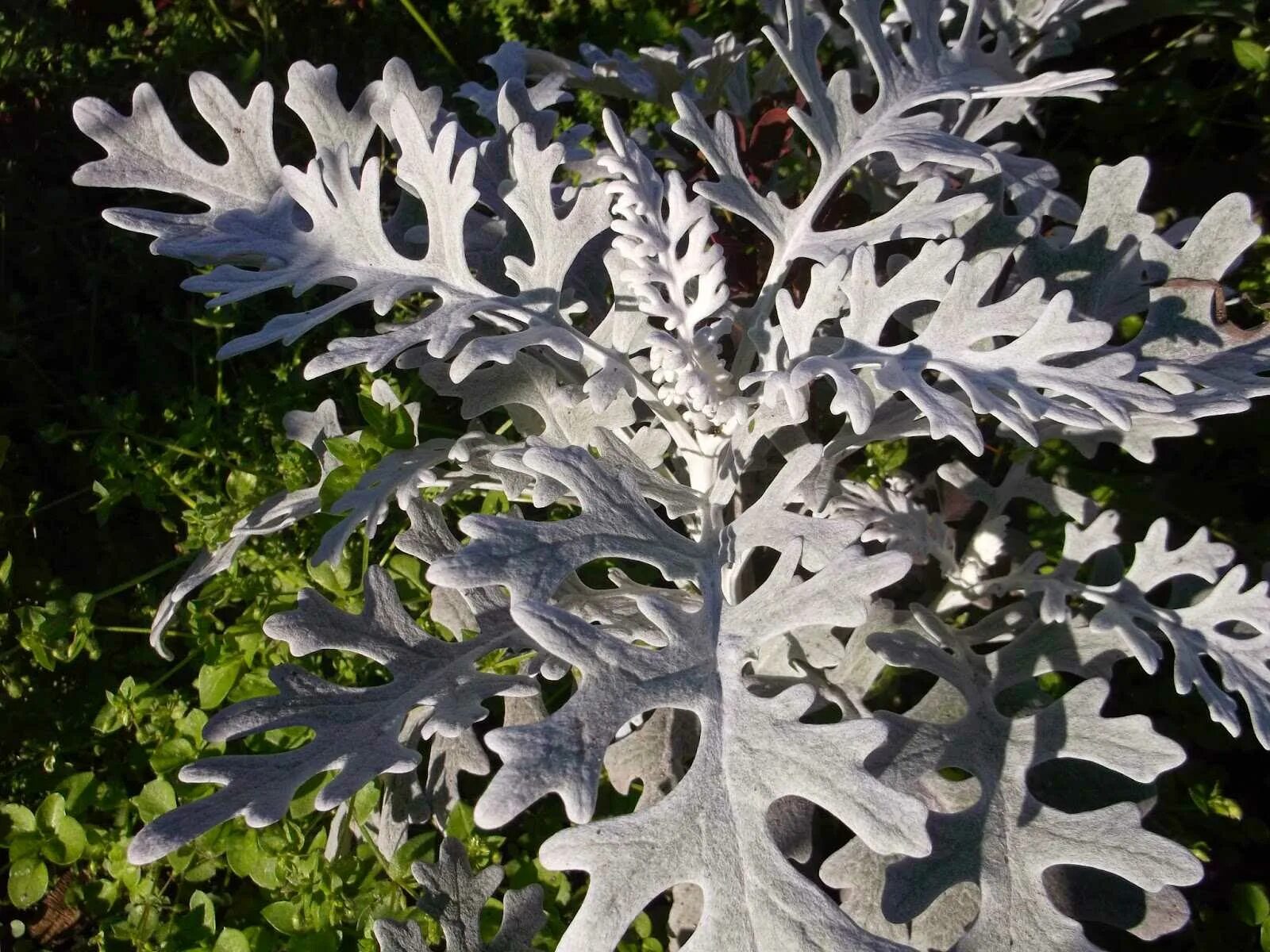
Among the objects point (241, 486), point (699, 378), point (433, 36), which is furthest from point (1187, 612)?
point (433, 36)

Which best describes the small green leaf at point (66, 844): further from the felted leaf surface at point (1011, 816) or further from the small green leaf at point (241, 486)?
the felted leaf surface at point (1011, 816)

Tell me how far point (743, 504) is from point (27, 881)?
1166 millimetres

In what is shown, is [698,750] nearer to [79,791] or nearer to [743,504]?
[743,504]

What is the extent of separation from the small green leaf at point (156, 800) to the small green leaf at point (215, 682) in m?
0.12

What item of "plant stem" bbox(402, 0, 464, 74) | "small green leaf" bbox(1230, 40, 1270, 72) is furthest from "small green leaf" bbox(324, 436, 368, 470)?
"small green leaf" bbox(1230, 40, 1270, 72)

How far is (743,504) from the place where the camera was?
158 centimetres

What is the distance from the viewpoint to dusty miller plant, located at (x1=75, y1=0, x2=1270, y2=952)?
99cm

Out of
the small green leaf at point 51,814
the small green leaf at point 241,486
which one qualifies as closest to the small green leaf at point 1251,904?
the small green leaf at point 241,486

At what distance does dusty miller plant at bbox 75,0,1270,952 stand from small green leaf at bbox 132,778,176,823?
0.68 feet

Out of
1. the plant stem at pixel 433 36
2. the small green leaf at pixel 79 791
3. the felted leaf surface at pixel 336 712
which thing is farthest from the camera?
the plant stem at pixel 433 36

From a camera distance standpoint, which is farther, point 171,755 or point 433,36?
point 433,36

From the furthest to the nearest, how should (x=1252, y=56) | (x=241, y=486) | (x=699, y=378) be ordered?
(x=1252, y=56)
(x=241, y=486)
(x=699, y=378)

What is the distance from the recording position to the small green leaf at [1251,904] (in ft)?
4.61

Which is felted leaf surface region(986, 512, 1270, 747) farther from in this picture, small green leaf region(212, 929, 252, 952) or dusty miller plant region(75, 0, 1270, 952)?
small green leaf region(212, 929, 252, 952)
